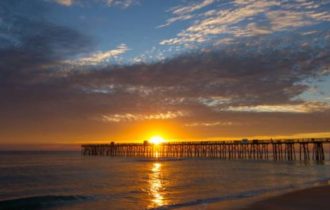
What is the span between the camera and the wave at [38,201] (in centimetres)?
1539

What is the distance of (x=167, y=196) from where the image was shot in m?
17.0

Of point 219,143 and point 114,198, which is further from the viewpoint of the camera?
point 219,143

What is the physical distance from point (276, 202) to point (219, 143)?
46.1 meters

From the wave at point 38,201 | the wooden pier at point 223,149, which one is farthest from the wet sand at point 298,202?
the wooden pier at point 223,149

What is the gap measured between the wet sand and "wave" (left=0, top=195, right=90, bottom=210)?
26.9 feet

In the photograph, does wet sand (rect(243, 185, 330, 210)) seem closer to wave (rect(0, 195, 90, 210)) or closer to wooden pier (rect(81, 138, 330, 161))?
wave (rect(0, 195, 90, 210))

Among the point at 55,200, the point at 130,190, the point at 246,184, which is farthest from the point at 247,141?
the point at 55,200

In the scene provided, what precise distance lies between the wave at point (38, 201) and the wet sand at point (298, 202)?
8.20 meters

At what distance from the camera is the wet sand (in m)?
13.2

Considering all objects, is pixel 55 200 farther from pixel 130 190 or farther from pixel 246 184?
pixel 246 184

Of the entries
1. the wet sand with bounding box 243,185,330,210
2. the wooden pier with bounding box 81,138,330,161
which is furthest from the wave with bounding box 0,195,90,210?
the wooden pier with bounding box 81,138,330,161

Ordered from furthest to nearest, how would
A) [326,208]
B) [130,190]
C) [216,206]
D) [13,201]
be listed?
[130,190] → [13,201] → [216,206] → [326,208]

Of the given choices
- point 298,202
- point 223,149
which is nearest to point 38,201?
point 298,202

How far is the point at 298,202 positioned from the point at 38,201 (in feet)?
36.6
